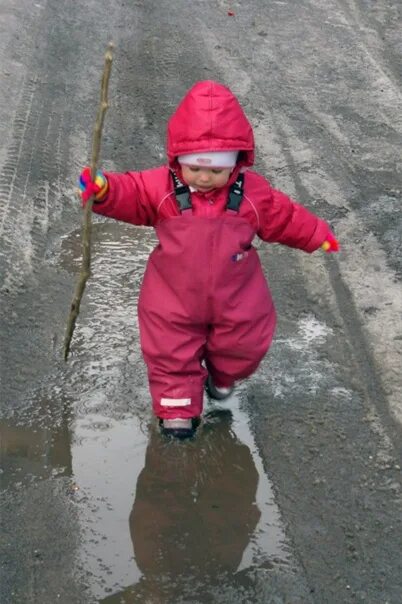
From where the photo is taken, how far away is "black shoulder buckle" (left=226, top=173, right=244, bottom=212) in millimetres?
3740

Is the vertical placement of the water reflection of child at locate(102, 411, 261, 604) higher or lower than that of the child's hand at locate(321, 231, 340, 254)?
lower

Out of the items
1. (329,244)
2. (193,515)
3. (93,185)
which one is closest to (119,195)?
(93,185)

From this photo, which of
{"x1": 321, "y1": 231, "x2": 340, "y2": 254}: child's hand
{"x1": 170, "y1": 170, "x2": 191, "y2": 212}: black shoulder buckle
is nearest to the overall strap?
{"x1": 170, "y1": 170, "x2": 191, "y2": 212}: black shoulder buckle

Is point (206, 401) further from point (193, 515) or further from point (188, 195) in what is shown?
point (188, 195)

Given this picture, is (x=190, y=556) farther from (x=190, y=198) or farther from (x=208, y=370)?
(x=190, y=198)

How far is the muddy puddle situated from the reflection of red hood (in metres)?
1.15

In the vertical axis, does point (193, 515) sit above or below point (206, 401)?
above

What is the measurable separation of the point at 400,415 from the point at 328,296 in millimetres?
966

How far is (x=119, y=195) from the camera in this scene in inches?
145

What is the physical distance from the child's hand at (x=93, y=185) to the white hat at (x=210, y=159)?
0.28 m

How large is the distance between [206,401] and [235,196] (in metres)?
0.99

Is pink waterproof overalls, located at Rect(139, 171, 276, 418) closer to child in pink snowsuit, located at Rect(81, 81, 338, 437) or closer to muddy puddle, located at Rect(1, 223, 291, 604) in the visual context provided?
child in pink snowsuit, located at Rect(81, 81, 338, 437)

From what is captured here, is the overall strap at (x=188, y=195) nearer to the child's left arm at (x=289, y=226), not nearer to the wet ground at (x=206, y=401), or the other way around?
the child's left arm at (x=289, y=226)

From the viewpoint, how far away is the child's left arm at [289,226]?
387 cm
